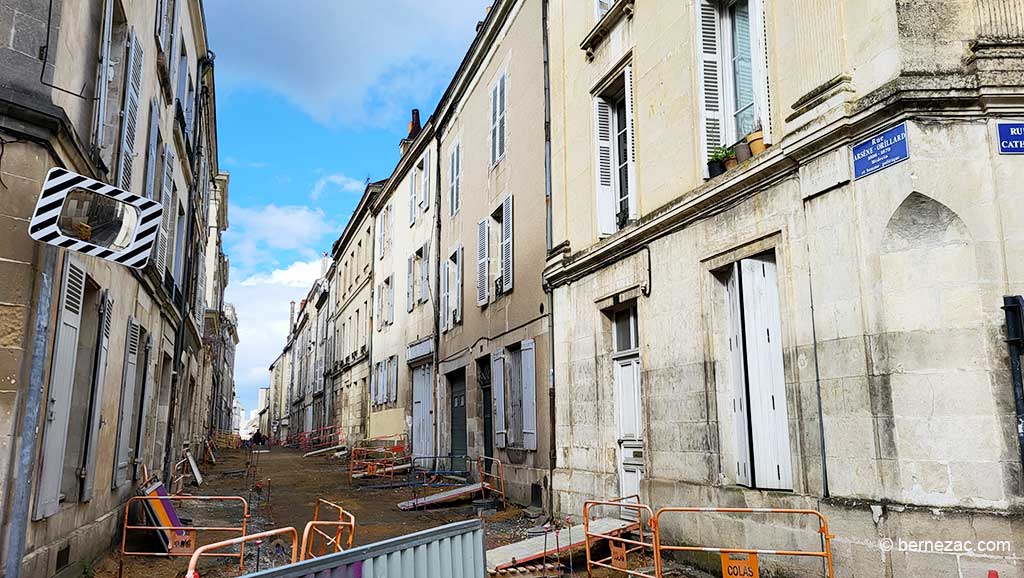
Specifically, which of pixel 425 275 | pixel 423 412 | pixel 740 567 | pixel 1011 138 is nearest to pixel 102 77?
pixel 740 567

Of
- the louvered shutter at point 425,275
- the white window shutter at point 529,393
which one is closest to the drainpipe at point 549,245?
the white window shutter at point 529,393

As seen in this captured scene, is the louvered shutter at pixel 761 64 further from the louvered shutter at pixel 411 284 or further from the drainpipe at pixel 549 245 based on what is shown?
the louvered shutter at pixel 411 284

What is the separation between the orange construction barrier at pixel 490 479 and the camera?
12898mm

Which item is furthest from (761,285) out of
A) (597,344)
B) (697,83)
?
(597,344)

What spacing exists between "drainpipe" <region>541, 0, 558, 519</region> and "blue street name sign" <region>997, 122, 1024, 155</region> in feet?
22.0

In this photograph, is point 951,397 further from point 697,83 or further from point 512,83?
point 512,83

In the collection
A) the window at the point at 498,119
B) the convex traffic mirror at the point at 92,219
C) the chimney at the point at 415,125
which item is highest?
the chimney at the point at 415,125

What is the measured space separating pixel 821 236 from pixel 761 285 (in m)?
1.09

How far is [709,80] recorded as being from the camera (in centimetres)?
799

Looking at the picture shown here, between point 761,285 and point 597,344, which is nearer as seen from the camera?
point 761,285

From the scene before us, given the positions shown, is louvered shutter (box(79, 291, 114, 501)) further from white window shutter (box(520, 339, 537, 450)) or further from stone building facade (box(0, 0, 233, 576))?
white window shutter (box(520, 339, 537, 450))

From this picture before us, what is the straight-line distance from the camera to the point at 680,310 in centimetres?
809

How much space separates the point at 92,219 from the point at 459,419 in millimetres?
12582

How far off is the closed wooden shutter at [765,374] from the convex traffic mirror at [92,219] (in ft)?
17.0
